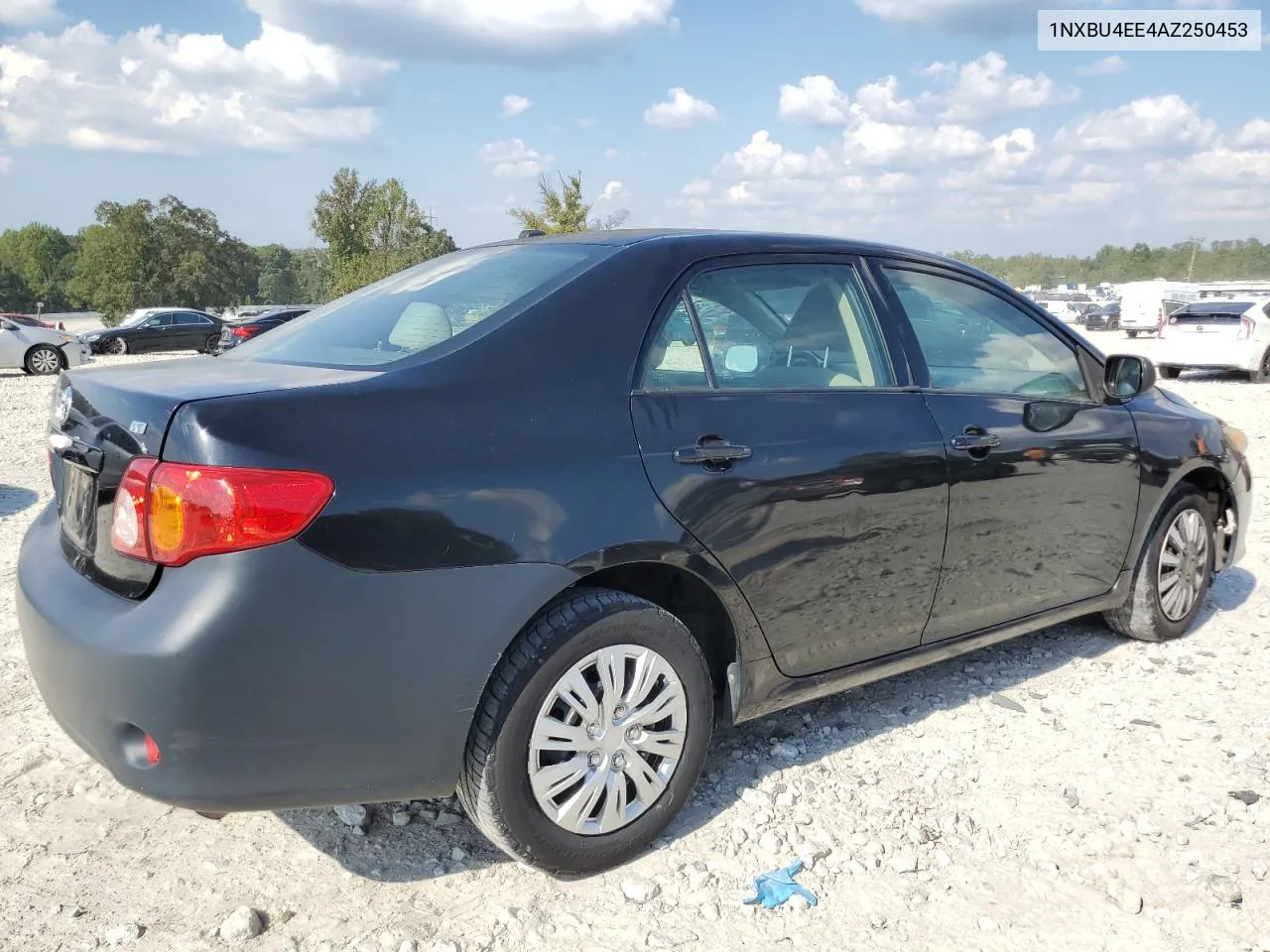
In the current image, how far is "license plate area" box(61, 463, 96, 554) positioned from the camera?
2.39 meters

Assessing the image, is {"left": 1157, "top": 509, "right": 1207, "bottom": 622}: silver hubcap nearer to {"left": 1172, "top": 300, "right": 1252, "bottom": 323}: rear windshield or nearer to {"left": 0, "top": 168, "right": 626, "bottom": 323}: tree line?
{"left": 1172, "top": 300, "right": 1252, "bottom": 323}: rear windshield

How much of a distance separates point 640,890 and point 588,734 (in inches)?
17.0

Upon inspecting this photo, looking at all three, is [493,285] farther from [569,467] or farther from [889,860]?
[889,860]

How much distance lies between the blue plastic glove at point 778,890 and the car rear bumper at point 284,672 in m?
0.84

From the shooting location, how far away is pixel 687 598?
2812mm

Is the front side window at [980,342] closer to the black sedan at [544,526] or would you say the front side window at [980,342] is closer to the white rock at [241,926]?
the black sedan at [544,526]

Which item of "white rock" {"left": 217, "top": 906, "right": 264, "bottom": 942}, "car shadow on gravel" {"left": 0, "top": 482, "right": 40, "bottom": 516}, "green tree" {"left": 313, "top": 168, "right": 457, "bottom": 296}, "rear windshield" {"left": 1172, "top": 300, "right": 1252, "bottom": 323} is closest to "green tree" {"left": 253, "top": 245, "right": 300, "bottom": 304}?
"green tree" {"left": 313, "top": 168, "right": 457, "bottom": 296}

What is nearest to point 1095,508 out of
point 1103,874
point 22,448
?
point 1103,874

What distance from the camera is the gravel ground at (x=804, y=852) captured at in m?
2.44

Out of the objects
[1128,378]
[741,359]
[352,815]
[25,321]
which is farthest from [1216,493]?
[25,321]

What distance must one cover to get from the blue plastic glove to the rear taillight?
145 centimetres

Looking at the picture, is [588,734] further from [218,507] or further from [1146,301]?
[1146,301]

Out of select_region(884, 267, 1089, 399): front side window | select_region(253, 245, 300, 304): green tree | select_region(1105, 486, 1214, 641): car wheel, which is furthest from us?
select_region(253, 245, 300, 304): green tree

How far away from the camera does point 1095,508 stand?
12.4 ft
